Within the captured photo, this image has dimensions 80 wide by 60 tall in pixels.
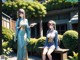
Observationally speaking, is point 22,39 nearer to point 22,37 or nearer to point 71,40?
point 22,37

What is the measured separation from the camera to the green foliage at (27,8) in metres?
22.5

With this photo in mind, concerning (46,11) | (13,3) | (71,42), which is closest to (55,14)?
→ (46,11)

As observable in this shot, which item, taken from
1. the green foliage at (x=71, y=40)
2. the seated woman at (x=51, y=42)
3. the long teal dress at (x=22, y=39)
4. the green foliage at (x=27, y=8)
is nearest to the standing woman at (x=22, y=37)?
the long teal dress at (x=22, y=39)

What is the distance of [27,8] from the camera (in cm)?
2266

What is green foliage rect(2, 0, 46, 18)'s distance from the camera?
22.5m

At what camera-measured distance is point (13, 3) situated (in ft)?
74.3

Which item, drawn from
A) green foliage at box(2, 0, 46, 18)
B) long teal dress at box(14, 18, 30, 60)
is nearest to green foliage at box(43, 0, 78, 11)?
green foliage at box(2, 0, 46, 18)

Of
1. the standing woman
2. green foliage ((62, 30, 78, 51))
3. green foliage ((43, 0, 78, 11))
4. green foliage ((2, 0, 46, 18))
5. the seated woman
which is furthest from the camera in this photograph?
green foliage ((2, 0, 46, 18))

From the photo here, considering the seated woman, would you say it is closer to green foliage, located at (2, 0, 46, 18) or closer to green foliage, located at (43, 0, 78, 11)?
green foliage, located at (43, 0, 78, 11)

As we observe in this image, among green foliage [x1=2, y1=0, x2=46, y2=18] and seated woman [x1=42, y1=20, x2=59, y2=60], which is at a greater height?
green foliage [x1=2, y1=0, x2=46, y2=18]

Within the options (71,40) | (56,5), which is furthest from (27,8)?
(71,40)

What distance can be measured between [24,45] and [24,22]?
0.66 metres

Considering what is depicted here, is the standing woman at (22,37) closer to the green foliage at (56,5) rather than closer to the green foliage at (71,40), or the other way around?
the green foliage at (71,40)

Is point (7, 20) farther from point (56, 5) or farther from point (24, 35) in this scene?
point (24, 35)
